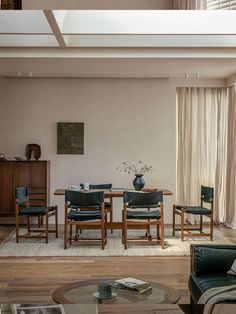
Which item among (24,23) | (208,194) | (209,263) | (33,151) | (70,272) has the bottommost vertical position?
(70,272)

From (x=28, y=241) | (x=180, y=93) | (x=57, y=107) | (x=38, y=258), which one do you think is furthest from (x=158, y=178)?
(x=38, y=258)

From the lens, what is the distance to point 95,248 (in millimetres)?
7137

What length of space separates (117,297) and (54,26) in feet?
10.7

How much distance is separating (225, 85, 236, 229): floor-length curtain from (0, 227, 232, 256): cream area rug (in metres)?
1.19

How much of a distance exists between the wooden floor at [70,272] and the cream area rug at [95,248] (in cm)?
25

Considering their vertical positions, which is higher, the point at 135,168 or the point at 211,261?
the point at 135,168

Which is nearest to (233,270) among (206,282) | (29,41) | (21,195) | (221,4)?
(206,282)

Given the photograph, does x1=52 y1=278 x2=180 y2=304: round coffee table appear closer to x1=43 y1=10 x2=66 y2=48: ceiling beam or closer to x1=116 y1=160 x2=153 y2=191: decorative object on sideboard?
x1=43 y1=10 x2=66 y2=48: ceiling beam

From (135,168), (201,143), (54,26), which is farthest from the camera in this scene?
(201,143)

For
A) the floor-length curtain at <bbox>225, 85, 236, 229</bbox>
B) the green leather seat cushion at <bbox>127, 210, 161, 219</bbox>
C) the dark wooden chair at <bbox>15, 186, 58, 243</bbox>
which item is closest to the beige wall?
the floor-length curtain at <bbox>225, 85, 236, 229</bbox>

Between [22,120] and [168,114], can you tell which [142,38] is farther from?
[22,120]

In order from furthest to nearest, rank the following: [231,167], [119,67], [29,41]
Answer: [231,167], [119,67], [29,41]

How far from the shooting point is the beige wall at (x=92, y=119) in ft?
30.7

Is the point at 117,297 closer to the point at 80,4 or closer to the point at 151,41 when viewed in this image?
the point at 80,4
